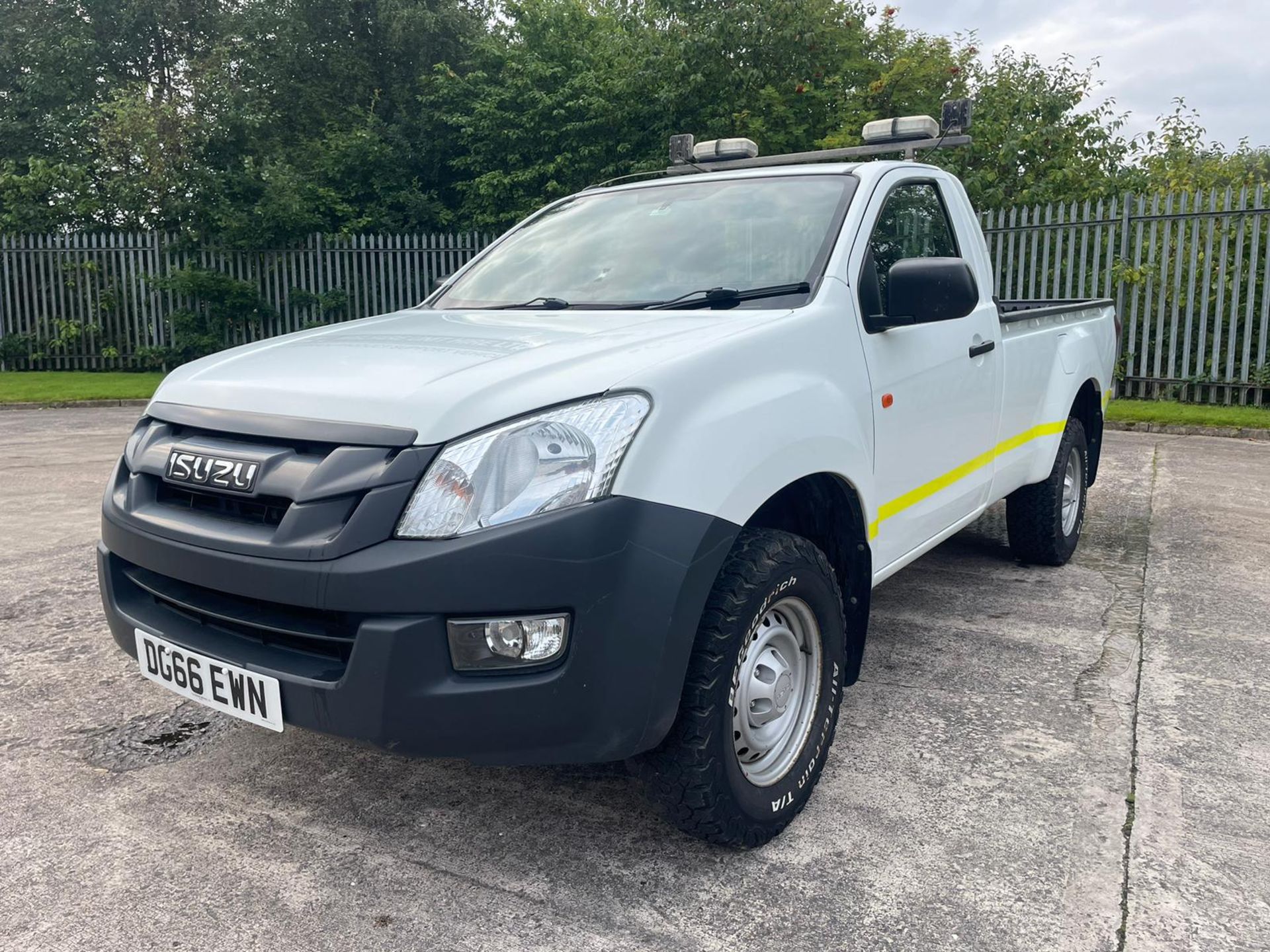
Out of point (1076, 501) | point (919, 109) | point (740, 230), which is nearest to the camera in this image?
point (740, 230)

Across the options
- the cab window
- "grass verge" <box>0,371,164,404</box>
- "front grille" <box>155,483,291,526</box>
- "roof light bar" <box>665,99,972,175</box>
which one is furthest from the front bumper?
"grass verge" <box>0,371,164,404</box>

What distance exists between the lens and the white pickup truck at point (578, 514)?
2061 mm

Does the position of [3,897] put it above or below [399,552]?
below

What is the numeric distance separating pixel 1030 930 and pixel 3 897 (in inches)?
90.2

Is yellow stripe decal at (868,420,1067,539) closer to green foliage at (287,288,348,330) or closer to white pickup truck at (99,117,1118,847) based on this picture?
white pickup truck at (99,117,1118,847)

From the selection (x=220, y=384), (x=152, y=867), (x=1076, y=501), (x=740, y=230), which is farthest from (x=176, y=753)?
(x=1076, y=501)

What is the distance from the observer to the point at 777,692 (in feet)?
8.48

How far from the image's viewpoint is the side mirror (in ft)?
9.84

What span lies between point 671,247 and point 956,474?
1.33 m

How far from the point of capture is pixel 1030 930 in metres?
2.19

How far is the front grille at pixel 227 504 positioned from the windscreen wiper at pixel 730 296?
1287 millimetres

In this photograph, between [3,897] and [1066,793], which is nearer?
[3,897]

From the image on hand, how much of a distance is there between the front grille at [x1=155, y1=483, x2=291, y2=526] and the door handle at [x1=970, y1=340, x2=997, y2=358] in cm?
259

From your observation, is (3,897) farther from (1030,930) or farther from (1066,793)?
(1066,793)
